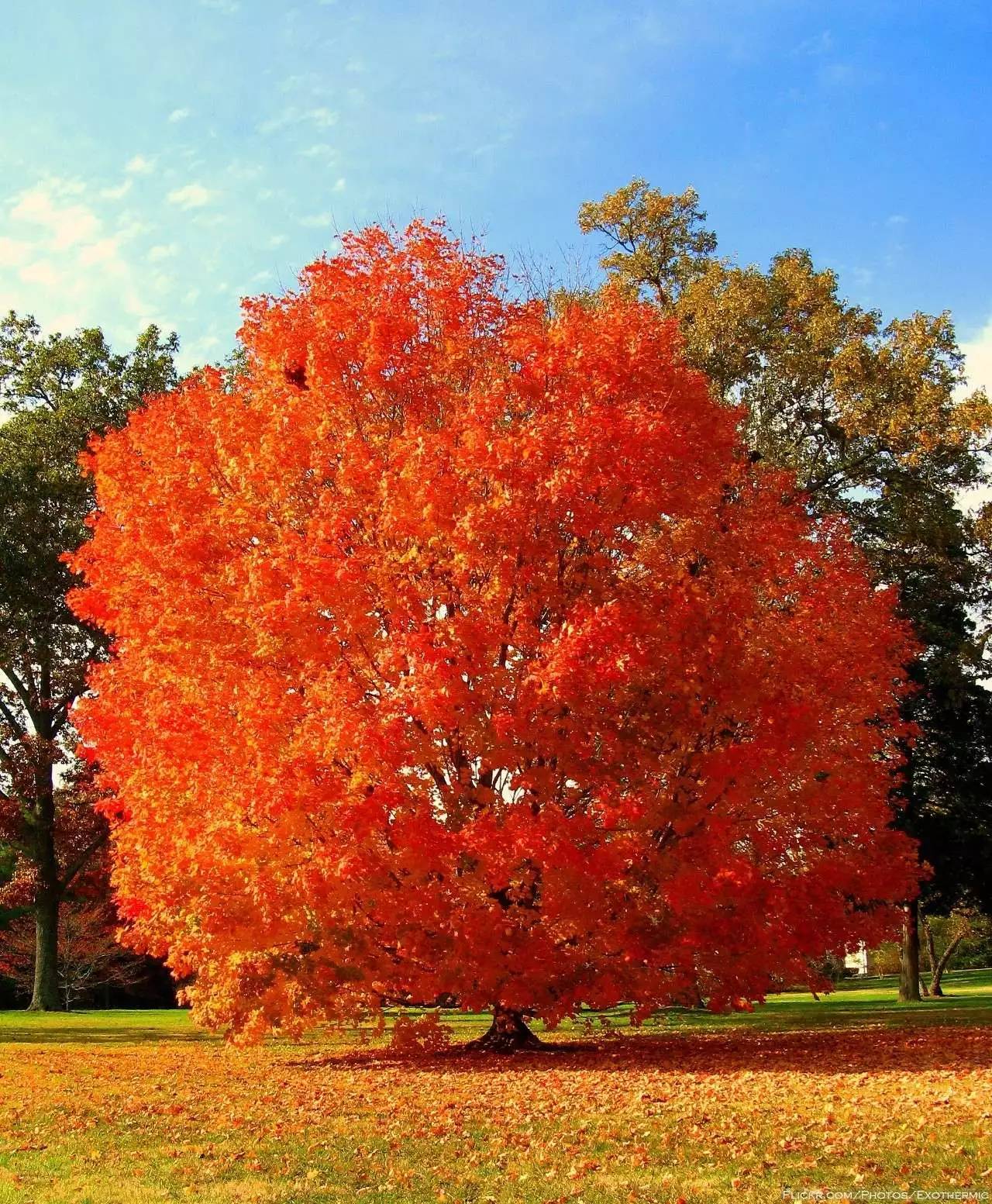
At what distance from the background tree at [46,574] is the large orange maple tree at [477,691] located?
14.5 meters

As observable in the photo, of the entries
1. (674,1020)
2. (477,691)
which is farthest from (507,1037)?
(674,1020)

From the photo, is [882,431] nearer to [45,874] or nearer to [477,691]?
[477,691]

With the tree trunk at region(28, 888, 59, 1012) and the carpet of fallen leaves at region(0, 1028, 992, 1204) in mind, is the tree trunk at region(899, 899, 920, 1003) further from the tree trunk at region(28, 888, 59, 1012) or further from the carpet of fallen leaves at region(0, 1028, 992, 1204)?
the tree trunk at region(28, 888, 59, 1012)

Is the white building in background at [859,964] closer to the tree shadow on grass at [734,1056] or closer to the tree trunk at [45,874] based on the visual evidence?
the tree trunk at [45,874]

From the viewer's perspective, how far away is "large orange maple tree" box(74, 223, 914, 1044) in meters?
14.5

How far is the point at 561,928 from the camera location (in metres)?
15.8

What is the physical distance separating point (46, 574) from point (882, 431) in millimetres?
22716

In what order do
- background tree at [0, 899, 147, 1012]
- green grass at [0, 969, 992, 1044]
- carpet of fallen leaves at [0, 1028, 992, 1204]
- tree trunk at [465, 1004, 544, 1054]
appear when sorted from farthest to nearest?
background tree at [0, 899, 147, 1012], green grass at [0, 969, 992, 1044], tree trunk at [465, 1004, 544, 1054], carpet of fallen leaves at [0, 1028, 992, 1204]

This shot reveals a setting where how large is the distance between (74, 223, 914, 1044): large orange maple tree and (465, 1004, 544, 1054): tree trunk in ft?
0.25

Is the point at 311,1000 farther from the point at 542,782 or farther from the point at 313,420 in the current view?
the point at 313,420

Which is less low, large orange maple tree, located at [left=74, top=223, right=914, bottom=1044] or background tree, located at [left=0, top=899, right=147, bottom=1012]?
large orange maple tree, located at [left=74, top=223, right=914, bottom=1044]

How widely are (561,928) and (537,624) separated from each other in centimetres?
435

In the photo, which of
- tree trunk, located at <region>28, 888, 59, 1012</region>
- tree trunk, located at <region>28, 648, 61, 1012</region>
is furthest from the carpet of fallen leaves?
tree trunk, located at <region>28, 888, 59, 1012</region>

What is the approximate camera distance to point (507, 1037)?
17859mm
